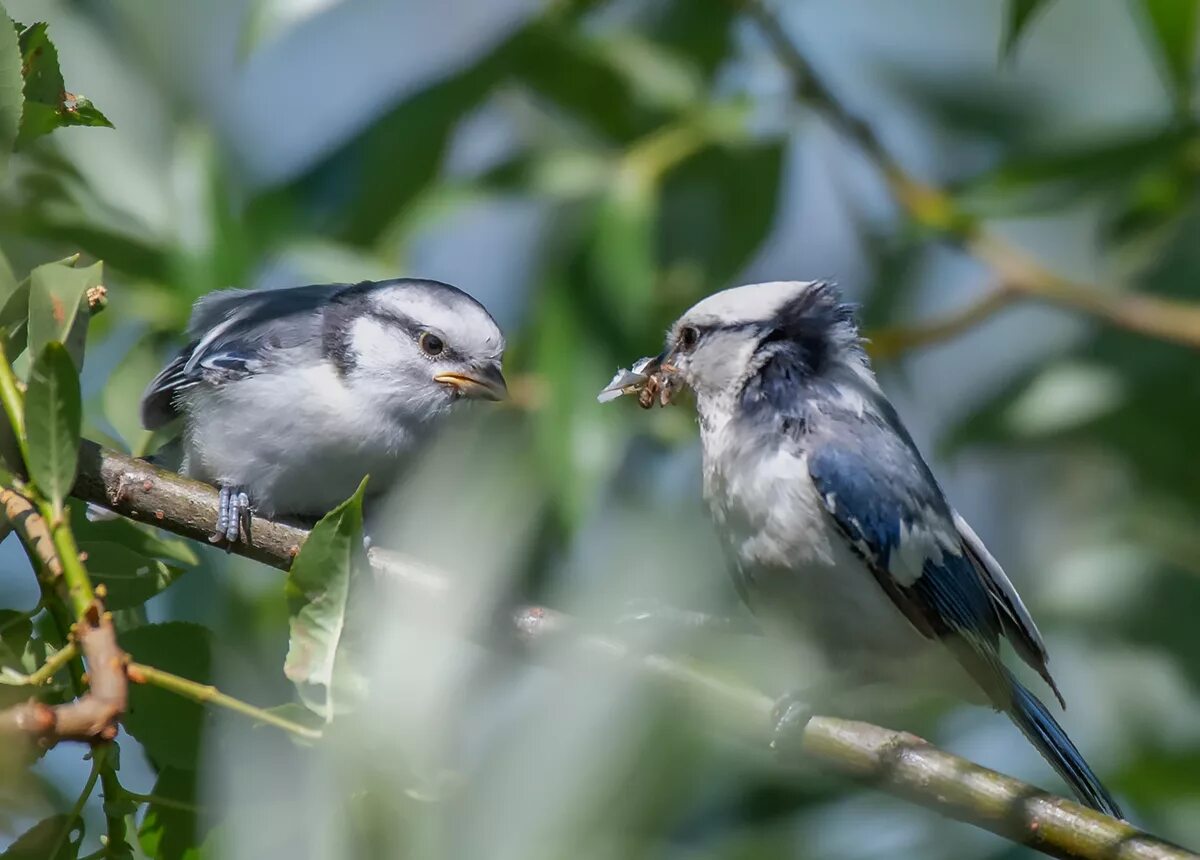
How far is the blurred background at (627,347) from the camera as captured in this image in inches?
78.5

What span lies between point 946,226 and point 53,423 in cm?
182

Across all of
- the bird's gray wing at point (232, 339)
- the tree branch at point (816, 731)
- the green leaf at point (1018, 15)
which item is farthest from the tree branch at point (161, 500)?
the green leaf at point (1018, 15)

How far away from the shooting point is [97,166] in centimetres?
258

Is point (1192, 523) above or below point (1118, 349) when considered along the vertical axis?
below

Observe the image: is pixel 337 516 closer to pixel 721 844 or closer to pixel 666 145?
pixel 721 844

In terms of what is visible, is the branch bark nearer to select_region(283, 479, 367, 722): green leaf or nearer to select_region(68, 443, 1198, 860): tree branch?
select_region(283, 479, 367, 722): green leaf

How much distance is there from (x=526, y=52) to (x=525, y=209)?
0.89 feet

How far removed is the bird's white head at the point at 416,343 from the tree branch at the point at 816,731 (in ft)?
2.29

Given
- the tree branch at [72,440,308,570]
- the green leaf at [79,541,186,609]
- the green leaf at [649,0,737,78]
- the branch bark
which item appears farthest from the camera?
the green leaf at [649,0,737,78]

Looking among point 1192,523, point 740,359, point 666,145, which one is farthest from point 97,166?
point 1192,523

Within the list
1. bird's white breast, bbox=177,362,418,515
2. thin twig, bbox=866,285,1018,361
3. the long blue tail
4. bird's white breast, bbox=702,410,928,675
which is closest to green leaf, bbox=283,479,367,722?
bird's white breast, bbox=702,410,928,675

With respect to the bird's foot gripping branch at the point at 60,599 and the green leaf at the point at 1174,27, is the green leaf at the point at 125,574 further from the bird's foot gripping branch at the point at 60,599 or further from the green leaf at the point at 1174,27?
the green leaf at the point at 1174,27

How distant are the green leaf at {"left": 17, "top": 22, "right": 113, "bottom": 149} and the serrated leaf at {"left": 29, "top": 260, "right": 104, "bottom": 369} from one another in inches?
4.7

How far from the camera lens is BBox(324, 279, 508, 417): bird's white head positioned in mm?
2559
